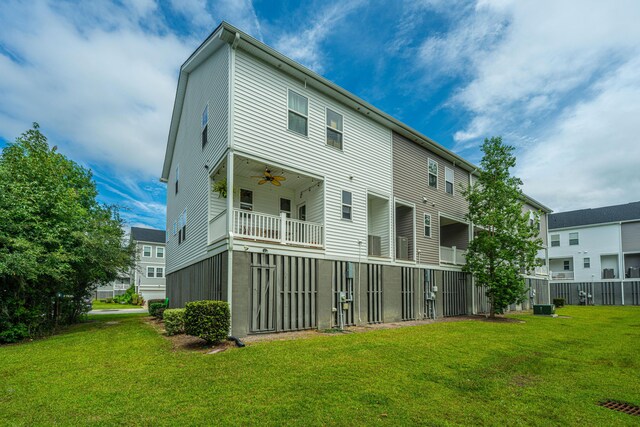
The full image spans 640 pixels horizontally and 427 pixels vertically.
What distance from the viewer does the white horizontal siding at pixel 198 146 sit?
37.8 ft

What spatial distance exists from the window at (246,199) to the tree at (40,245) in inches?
234

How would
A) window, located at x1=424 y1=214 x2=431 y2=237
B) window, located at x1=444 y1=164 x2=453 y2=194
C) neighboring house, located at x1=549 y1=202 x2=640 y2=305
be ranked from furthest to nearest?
1. neighboring house, located at x1=549 y1=202 x2=640 y2=305
2. window, located at x1=444 y1=164 x2=453 y2=194
3. window, located at x1=424 y1=214 x2=431 y2=237

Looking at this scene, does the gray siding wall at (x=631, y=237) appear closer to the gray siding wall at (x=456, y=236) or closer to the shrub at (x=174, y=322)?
the gray siding wall at (x=456, y=236)

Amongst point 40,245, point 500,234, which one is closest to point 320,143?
point 40,245

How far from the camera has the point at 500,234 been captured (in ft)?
55.0

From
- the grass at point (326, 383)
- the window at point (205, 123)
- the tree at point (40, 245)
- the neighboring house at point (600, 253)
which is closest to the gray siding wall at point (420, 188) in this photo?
the grass at point (326, 383)

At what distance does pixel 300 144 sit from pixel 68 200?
352 inches

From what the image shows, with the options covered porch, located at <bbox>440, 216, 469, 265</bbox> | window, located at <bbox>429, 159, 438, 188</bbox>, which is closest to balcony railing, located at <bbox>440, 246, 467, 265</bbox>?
covered porch, located at <bbox>440, 216, 469, 265</bbox>

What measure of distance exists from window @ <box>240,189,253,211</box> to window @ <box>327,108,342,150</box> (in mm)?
3762

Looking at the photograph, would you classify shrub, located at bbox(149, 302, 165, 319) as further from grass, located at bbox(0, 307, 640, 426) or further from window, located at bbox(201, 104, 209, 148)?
window, located at bbox(201, 104, 209, 148)

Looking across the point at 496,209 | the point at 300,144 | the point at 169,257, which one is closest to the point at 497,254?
the point at 496,209

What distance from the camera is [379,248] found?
596 inches

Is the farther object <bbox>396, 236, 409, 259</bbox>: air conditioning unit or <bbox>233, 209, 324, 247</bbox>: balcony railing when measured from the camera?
<bbox>396, 236, 409, 259</bbox>: air conditioning unit

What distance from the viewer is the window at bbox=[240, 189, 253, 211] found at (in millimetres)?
13039
